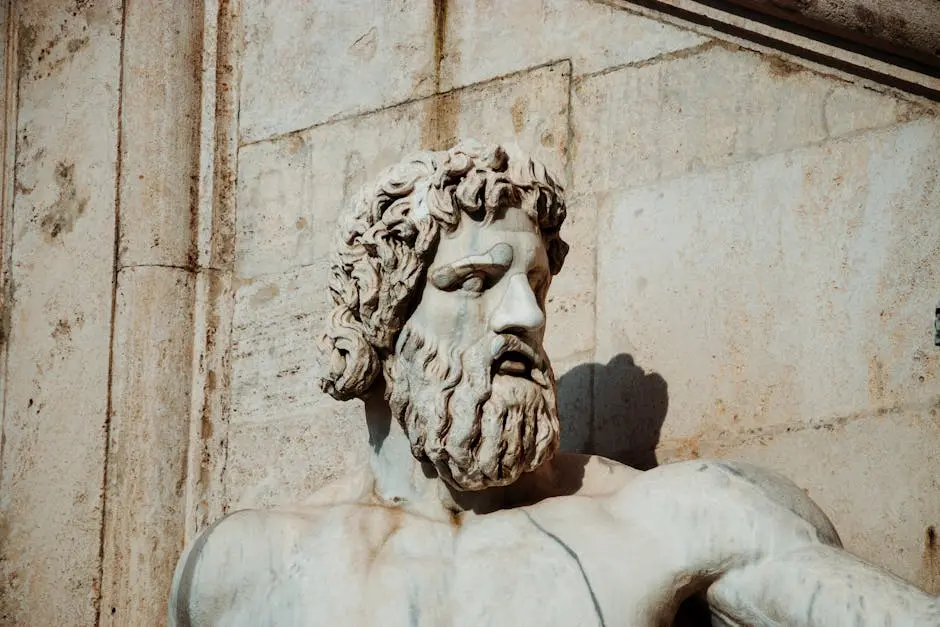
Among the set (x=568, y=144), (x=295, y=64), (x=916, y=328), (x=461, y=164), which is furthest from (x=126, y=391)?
(x=916, y=328)

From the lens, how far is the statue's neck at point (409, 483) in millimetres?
4746

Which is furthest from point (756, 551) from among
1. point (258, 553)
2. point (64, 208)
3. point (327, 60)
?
point (64, 208)

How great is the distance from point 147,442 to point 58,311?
497mm

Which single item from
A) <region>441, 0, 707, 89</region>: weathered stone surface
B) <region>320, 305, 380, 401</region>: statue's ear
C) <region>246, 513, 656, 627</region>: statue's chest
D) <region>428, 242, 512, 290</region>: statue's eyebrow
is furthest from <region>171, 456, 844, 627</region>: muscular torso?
<region>441, 0, 707, 89</region>: weathered stone surface

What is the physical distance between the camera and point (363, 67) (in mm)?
6203

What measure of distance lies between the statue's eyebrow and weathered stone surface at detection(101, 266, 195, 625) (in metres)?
1.82

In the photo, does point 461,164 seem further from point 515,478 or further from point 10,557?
point 10,557

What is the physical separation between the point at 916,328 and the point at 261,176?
83.5 inches

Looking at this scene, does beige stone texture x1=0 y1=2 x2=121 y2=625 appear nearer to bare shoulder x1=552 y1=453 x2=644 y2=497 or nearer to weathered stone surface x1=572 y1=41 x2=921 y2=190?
weathered stone surface x1=572 y1=41 x2=921 y2=190

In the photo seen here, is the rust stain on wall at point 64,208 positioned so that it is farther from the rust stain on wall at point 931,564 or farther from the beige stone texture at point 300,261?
the rust stain on wall at point 931,564

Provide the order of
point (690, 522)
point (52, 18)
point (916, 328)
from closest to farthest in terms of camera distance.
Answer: point (690, 522) → point (916, 328) → point (52, 18)

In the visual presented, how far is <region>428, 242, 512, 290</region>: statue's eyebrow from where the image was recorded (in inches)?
181

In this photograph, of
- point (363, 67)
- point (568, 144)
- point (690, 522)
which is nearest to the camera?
point (690, 522)

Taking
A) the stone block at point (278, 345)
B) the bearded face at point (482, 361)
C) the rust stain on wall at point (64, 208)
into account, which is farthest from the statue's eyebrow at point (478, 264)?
the rust stain on wall at point (64, 208)
